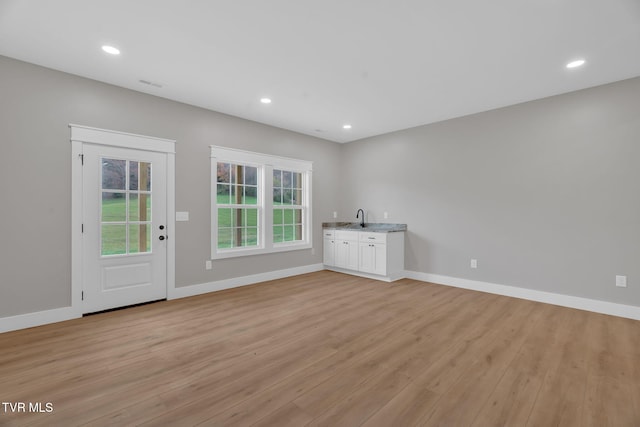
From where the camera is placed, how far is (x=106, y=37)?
260 cm

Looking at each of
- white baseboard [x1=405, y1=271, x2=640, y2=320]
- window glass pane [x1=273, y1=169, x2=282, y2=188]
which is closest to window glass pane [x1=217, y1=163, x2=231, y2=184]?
window glass pane [x1=273, y1=169, x2=282, y2=188]

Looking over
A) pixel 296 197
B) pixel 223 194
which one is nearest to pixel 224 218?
pixel 223 194

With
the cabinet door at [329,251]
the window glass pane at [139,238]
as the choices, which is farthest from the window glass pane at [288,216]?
the window glass pane at [139,238]

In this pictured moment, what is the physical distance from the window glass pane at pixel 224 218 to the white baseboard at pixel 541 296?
3.38m

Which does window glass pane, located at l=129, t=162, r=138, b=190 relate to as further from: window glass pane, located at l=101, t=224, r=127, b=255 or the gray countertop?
the gray countertop

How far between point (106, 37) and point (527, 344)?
4753 mm

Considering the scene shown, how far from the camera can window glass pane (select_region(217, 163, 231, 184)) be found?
462cm

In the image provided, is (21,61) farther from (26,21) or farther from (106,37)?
(106,37)

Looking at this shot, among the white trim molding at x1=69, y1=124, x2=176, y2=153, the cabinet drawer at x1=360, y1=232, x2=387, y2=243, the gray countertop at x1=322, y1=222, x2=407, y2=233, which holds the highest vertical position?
the white trim molding at x1=69, y1=124, x2=176, y2=153

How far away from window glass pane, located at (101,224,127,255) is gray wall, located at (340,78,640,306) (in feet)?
14.3

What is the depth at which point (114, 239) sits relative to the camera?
3.59 m

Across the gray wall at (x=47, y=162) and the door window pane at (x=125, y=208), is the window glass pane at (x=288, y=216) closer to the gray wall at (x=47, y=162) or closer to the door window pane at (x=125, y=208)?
the gray wall at (x=47, y=162)

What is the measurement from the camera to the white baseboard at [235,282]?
4105 millimetres

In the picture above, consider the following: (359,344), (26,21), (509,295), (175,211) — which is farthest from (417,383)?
(26,21)
